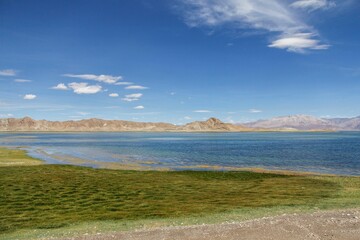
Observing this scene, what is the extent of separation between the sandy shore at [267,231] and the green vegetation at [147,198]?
3144mm

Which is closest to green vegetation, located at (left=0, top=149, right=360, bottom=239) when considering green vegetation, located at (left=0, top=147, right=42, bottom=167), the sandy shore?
the sandy shore

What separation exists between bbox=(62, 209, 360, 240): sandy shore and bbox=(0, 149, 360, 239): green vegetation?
314 cm

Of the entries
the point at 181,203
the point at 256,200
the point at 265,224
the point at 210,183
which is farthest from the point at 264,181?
the point at 265,224

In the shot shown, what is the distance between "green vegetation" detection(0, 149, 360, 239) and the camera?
22.9 metres

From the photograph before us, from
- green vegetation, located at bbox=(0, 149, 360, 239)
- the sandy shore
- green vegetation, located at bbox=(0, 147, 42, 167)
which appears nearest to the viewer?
the sandy shore

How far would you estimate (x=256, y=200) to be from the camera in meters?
28.3

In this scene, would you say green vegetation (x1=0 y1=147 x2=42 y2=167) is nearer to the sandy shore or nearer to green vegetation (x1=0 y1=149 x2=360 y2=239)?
green vegetation (x1=0 y1=149 x2=360 y2=239)

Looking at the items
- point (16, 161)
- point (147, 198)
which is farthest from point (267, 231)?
point (16, 161)

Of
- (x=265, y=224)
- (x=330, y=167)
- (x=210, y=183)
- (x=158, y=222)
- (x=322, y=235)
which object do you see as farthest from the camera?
(x=330, y=167)

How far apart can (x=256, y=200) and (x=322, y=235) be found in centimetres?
1119

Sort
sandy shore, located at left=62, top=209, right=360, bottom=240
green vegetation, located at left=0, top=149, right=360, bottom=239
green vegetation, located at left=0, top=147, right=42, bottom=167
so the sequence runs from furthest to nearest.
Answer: green vegetation, located at left=0, top=147, right=42, bottom=167 < green vegetation, located at left=0, top=149, right=360, bottom=239 < sandy shore, located at left=62, top=209, right=360, bottom=240

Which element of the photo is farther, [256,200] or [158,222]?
[256,200]

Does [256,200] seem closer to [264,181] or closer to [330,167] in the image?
[264,181]

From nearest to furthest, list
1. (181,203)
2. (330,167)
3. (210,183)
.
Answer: (181,203), (210,183), (330,167)
